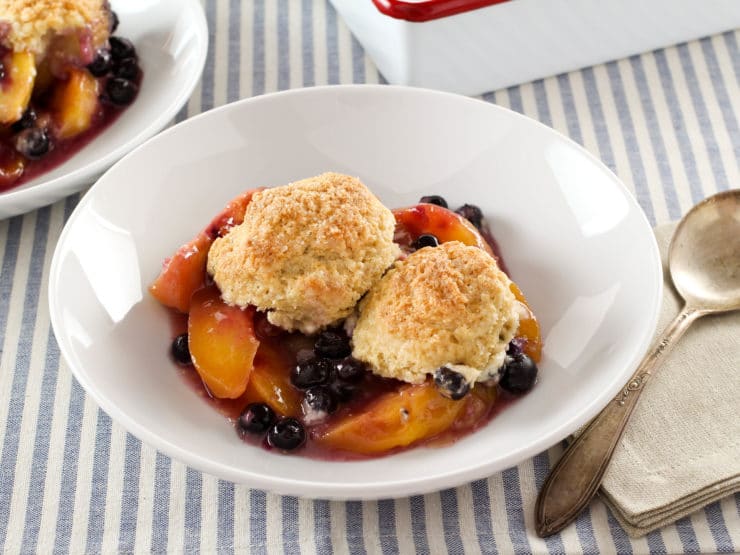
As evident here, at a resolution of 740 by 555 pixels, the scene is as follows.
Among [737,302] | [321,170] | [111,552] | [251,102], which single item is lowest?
[111,552]

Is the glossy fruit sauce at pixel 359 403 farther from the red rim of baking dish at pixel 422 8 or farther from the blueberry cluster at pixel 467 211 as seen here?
the red rim of baking dish at pixel 422 8

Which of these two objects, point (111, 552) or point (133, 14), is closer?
point (111, 552)

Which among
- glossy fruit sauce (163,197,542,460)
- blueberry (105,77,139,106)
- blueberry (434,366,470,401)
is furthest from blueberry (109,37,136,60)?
blueberry (434,366,470,401)

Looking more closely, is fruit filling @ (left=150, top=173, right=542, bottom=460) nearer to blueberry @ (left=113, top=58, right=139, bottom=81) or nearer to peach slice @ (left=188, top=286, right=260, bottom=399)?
peach slice @ (left=188, top=286, right=260, bottom=399)

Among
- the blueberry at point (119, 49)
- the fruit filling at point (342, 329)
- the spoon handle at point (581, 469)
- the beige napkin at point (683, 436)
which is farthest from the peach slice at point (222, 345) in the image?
the blueberry at point (119, 49)

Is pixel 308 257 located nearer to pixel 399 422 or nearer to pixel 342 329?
pixel 342 329

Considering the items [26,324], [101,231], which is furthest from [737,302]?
[26,324]

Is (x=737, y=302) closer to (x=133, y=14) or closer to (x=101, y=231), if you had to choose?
(x=101, y=231)
